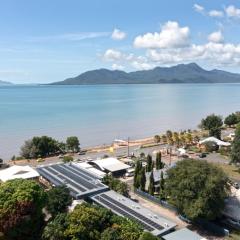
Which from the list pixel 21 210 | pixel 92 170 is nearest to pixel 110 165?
pixel 92 170

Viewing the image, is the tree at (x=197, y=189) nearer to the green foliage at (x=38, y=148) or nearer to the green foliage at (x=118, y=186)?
the green foliage at (x=118, y=186)

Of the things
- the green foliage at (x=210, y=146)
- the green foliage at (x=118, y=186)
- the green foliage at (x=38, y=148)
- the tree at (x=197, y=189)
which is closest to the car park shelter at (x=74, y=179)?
the green foliage at (x=118, y=186)

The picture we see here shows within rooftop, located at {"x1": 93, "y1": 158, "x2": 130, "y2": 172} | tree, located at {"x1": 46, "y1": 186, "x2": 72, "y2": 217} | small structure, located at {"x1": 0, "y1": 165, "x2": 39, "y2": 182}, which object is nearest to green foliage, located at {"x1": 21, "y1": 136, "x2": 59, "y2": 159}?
rooftop, located at {"x1": 93, "y1": 158, "x2": 130, "y2": 172}

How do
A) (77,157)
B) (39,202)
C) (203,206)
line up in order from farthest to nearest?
(77,157)
(203,206)
(39,202)

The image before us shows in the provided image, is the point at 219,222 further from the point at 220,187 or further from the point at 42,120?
the point at 42,120

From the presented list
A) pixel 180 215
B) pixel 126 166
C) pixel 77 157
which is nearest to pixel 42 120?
pixel 77 157
